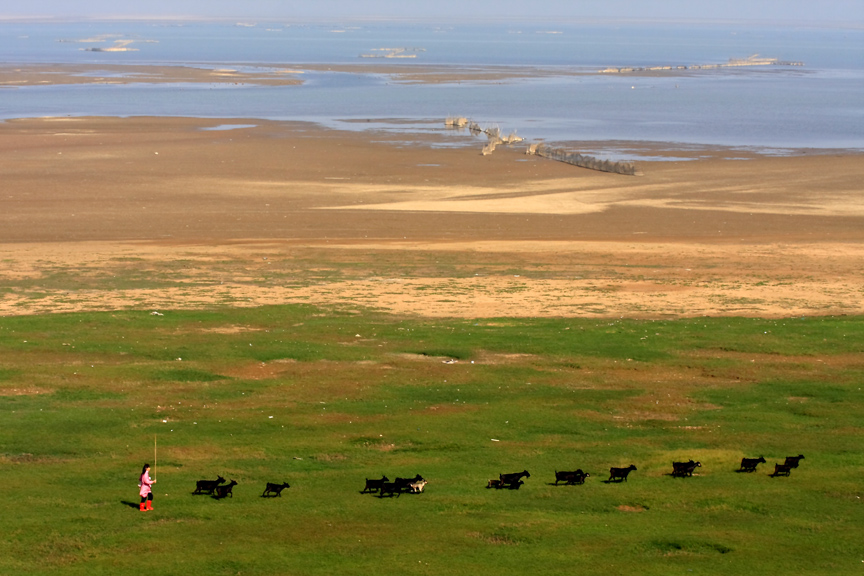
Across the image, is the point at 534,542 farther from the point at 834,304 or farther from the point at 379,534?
the point at 834,304

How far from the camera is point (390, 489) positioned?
17.8 meters

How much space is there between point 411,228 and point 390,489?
33.3m

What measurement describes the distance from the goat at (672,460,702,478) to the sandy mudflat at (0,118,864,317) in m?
15.1

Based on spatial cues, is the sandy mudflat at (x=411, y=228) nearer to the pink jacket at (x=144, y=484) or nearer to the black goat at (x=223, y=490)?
the black goat at (x=223, y=490)

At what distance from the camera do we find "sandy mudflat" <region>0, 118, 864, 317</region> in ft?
121

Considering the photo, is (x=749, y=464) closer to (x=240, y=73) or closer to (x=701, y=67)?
(x=240, y=73)

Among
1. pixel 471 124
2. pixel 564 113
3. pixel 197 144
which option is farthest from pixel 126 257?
pixel 564 113

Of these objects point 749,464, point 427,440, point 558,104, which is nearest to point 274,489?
point 427,440

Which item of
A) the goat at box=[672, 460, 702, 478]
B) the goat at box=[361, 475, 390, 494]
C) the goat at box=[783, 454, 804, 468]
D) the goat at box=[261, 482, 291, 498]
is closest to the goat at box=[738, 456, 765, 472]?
the goat at box=[783, 454, 804, 468]

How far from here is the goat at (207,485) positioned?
17.6 meters

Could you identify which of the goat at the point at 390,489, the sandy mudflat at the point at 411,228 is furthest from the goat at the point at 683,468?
the sandy mudflat at the point at 411,228

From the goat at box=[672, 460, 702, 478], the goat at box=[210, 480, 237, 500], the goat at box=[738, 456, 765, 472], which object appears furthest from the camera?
the goat at box=[738, 456, 765, 472]

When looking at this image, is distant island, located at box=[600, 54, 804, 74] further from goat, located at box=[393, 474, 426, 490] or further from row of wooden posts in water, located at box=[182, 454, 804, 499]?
goat, located at box=[393, 474, 426, 490]

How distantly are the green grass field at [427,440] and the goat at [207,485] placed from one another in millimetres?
352
